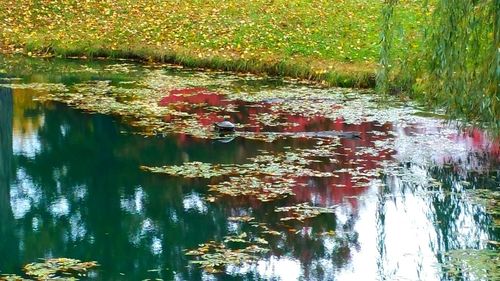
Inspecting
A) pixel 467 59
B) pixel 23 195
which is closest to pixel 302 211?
pixel 467 59

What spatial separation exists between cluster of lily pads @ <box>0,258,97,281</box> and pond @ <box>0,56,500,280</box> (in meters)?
0.09

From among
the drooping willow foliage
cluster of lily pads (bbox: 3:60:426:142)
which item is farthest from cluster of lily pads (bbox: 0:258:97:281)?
cluster of lily pads (bbox: 3:60:426:142)

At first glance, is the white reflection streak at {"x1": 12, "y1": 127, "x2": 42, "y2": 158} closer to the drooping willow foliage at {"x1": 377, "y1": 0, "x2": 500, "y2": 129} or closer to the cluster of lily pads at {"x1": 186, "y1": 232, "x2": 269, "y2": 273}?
the cluster of lily pads at {"x1": 186, "y1": 232, "x2": 269, "y2": 273}

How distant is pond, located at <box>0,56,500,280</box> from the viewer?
8016 millimetres

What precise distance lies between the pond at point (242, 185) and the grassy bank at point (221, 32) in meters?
1.75

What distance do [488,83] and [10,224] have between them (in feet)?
16.5

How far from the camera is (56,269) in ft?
24.7

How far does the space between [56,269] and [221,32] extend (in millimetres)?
12843

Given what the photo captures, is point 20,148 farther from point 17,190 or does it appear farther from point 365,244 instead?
point 365,244

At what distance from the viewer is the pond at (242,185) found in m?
8.02

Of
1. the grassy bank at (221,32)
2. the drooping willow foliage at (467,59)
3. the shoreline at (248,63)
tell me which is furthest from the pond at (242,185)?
the grassy bank at (221,32)

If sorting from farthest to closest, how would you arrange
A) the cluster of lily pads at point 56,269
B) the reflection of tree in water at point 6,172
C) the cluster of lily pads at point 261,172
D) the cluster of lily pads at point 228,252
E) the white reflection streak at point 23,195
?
1. the cluster of lily pads at point 261,172
2. the white reflection streak at point 23,195
3. the reflection of tree in water at point 6,172
4. the cluster of lily pads at point 228,252
5. the cluster of lily pads at point 56,269

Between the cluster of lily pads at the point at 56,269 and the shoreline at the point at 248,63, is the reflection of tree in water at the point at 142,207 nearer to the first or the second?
the cluster of lily pads at the point at 56,269

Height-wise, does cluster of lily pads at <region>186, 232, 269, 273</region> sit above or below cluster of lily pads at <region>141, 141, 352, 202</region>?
below
